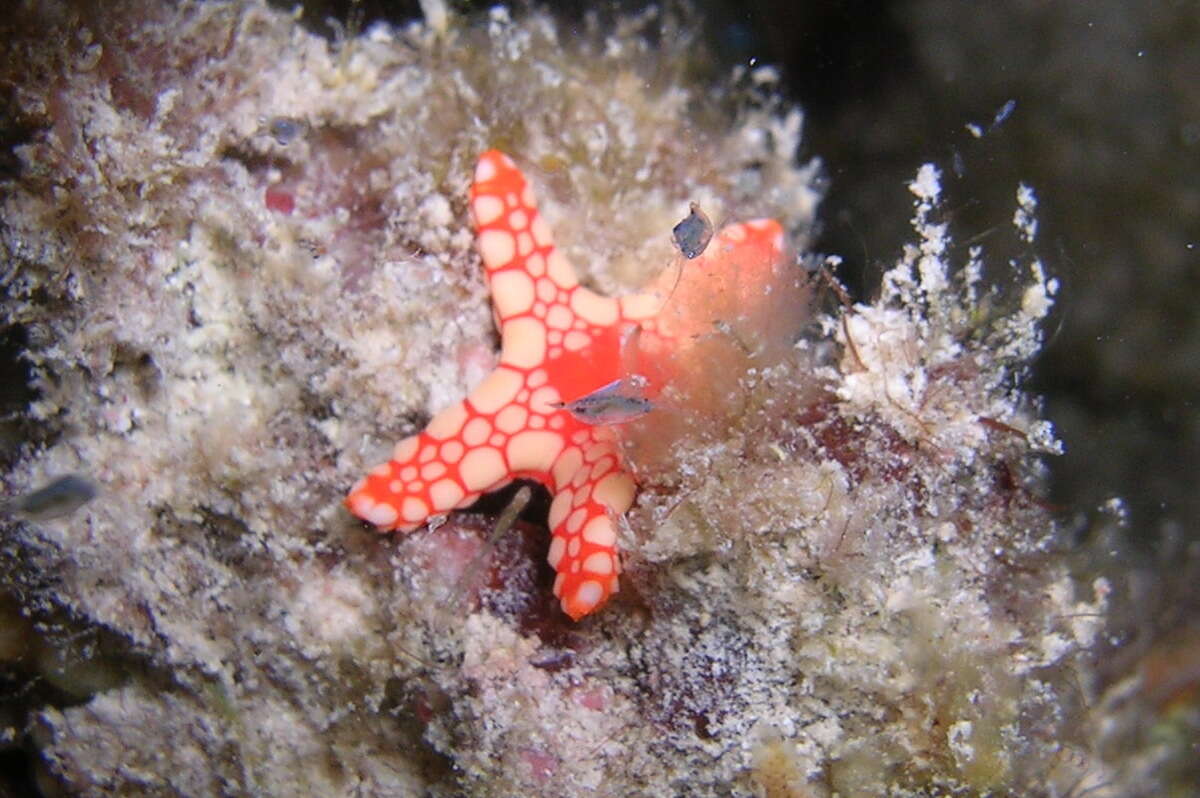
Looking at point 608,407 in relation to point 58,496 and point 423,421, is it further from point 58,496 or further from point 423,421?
point 58,496

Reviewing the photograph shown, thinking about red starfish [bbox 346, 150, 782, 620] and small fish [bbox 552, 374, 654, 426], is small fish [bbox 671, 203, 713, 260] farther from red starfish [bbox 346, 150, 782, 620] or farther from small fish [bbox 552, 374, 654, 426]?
small fish [bbox 552, 374, 654, 426]

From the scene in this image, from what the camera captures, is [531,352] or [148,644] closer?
[531,352]

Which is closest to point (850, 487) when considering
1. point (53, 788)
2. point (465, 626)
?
point (465, 626)

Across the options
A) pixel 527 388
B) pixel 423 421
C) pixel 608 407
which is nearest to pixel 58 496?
pixel 423 421

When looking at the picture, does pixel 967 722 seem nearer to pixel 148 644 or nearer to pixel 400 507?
pixel 400 507

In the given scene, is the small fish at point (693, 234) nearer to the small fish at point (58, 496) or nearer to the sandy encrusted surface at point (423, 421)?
the sandy encrusted surface at point (423, 421)

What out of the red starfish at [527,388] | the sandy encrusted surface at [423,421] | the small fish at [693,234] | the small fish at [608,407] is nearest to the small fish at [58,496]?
the sandy encrusted surface at [423,421]

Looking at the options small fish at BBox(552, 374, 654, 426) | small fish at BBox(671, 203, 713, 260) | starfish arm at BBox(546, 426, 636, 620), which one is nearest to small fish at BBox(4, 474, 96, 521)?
starfish arm at BBox(546, 426, 636, 620)
